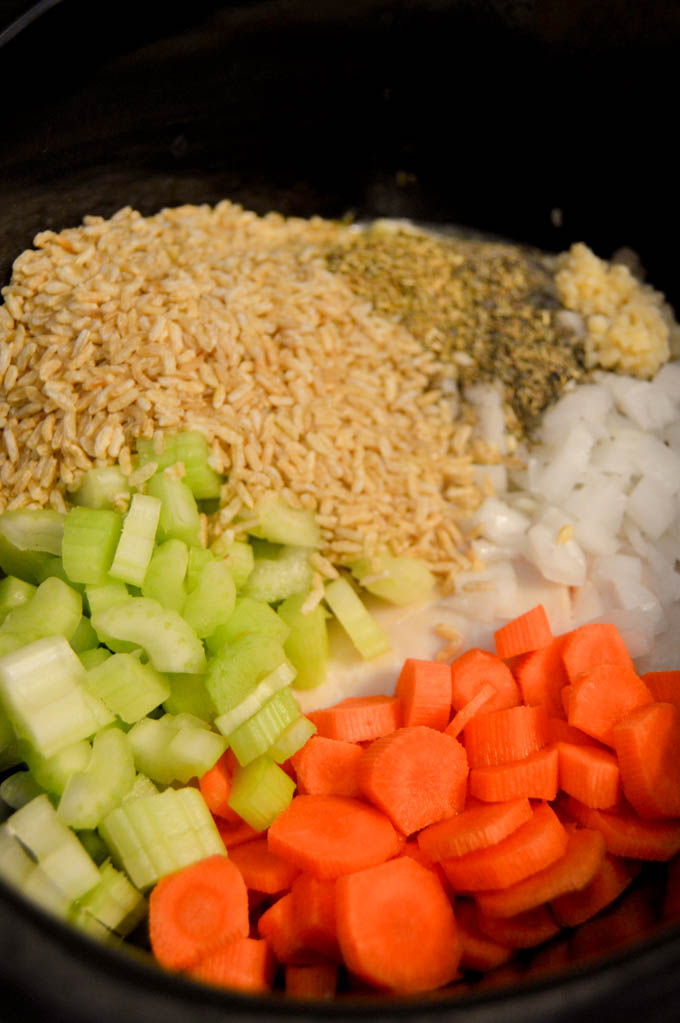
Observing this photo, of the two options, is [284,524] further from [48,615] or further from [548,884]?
[548,884]

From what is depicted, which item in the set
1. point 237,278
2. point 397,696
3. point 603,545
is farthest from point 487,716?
point 237,278

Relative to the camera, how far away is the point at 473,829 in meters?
1.59

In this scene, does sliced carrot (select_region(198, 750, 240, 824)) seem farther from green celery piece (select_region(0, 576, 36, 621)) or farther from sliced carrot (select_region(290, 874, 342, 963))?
green celery piece (select_region(0, 576, 36, 621))

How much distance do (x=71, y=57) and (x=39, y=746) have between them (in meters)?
1.78

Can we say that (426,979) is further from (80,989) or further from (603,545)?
(603,545)

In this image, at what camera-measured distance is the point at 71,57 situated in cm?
227

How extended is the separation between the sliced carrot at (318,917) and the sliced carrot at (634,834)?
0.52 meters

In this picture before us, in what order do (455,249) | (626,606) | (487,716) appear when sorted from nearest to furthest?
(487,716), (626,606), (455,249)

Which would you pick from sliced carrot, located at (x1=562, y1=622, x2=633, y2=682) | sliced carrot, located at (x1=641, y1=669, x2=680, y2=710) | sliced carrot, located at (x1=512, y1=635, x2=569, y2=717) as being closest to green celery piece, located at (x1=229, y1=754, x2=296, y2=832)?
sliced carrot, located at (x1=512, y1=635, x2=569, y2=717)

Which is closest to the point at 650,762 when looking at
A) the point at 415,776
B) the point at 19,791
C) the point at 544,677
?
the point at 544,677

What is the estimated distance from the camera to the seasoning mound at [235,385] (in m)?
2.06

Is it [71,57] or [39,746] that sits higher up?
[71,57]

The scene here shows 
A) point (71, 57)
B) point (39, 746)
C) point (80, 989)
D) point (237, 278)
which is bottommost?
point (39, 746)

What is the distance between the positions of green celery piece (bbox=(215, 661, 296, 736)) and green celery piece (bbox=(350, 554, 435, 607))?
37cm
